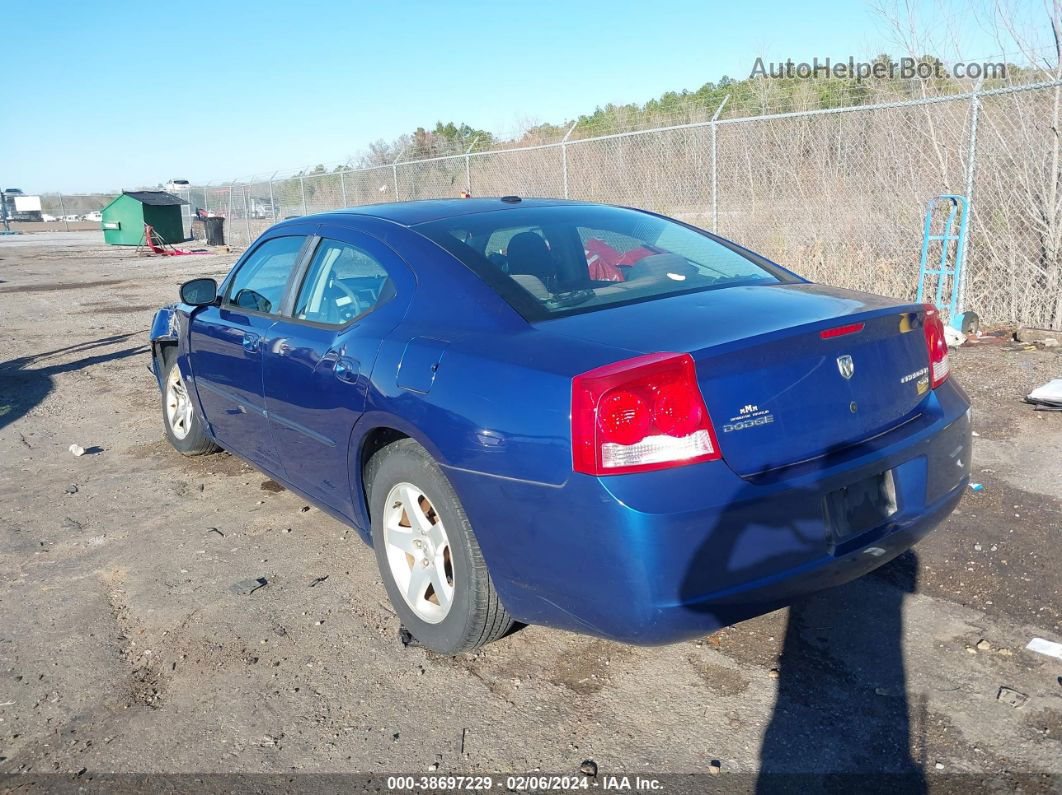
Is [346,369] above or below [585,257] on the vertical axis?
below

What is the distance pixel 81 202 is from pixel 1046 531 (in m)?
78.9

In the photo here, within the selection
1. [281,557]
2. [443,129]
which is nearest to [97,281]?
[281,557]

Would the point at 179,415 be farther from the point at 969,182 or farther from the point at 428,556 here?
the point at 969,182

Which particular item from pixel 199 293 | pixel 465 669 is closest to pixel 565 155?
pixel 199 293

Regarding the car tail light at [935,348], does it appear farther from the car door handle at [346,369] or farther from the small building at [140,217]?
the small building at [140,217]

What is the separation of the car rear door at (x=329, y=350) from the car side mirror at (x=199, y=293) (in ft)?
3.11

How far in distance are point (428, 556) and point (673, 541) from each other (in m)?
1.08

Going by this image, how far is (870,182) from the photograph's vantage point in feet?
30.4

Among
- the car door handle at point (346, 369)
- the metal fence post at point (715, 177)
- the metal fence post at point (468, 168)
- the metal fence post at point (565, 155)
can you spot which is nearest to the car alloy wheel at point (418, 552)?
the car door handle at point (346, 369)

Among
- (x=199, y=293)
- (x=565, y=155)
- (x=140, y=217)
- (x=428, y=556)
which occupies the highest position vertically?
(x=140, y=217)

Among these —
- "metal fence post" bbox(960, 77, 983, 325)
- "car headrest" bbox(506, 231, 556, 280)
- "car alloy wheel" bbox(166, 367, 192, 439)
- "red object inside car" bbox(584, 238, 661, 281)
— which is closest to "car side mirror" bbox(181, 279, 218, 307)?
"car alloy wheel" bbox(166, 367, 192, 439)

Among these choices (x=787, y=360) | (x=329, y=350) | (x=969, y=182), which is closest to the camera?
(x=787, y=360)

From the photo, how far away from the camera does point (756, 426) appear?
2.44 meters

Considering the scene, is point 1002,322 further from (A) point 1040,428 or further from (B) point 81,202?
(B) point 81,202
